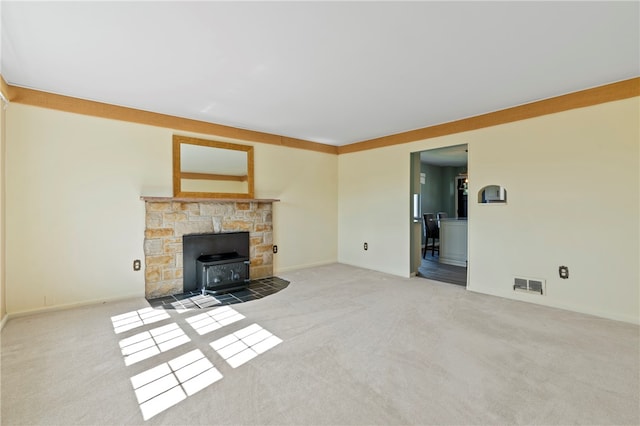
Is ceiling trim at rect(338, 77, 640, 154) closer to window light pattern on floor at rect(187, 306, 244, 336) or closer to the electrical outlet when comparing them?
the electrical outlet

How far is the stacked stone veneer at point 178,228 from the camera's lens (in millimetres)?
3562

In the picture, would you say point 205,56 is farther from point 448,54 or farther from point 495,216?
point 495,216

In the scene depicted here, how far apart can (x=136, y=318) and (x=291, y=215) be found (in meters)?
2.72

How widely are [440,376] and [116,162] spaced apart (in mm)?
3882

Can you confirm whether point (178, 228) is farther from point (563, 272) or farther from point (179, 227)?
point (563, 272)

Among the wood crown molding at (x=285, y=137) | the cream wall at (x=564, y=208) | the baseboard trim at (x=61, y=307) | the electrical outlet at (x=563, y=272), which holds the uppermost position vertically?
the wood crown molding at (x=285, y=137)

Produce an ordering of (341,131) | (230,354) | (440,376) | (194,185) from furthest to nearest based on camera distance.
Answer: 1. (341,131)
2. (194,185)
3. (230,354)
4. (440,376)

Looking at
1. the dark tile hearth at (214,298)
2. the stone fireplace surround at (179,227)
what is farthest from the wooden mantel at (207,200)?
the dark tile hearth at (214,298)

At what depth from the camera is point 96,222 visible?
325 centimetres

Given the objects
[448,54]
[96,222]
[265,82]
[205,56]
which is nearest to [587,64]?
[448,54]

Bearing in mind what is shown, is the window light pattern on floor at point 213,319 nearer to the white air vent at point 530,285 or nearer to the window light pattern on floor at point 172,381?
the window light pattern on floor at point 172,381

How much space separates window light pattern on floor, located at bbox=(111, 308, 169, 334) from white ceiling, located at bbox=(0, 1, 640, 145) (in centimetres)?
229

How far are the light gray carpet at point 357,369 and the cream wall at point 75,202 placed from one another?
364 millimetres

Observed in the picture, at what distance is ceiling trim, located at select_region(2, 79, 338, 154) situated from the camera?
2.90 m
